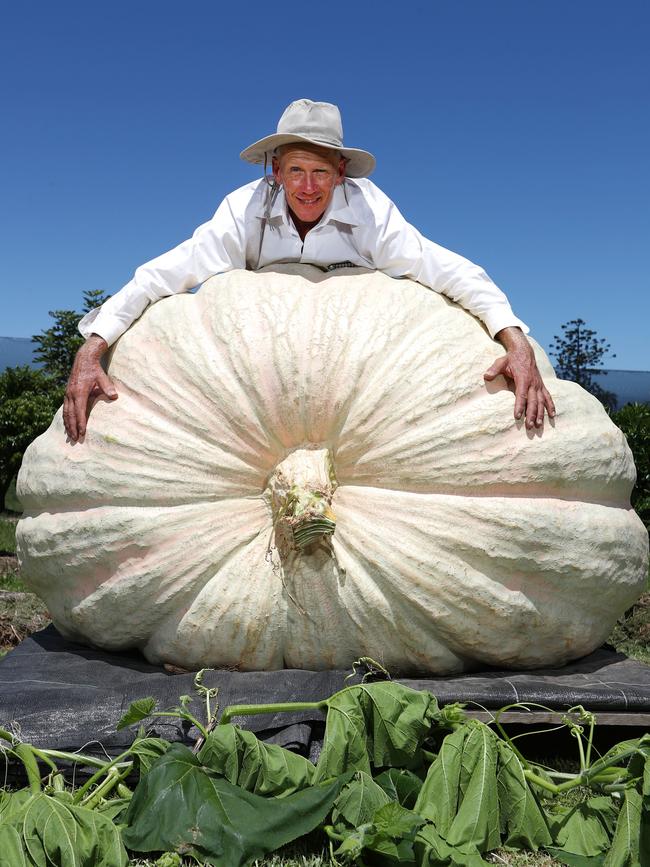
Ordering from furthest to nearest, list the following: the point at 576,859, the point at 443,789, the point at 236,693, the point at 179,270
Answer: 1. the point at 179,270
2. the point at 236,693
3. the point at 443,789
4. the point at 576,859

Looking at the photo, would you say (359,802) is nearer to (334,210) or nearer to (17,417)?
(334,210)

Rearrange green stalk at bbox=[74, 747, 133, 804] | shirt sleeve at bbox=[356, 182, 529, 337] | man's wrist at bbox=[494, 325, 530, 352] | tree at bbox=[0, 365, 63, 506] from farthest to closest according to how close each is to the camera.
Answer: tree at bbox=[0, 365, 63, 506]
shirt sleeve at bbox=[356, 182, 529, 337]
man's wrist at bbox=[494, 325, 530, 352]
green stalk at bbox=[74, 747, 133, 804]

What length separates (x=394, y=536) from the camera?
318 cm


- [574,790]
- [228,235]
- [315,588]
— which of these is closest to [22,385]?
[228,235]

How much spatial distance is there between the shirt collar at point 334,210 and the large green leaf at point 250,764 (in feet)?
7.63

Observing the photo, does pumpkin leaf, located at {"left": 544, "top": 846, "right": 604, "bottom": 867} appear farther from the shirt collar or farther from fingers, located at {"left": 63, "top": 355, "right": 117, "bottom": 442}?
the shirt collar

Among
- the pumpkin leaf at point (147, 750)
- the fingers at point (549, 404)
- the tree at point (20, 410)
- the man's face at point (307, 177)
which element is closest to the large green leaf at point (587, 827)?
the pumpkin leaf at point (147, 750)

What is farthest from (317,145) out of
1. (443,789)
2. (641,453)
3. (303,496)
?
(641,453)

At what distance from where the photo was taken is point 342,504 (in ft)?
10.8

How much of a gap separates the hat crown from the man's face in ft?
0.32

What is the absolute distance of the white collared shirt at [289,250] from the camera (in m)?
3.74

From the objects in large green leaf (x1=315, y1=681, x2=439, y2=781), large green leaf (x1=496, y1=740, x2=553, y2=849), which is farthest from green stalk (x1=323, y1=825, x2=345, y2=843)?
large green leaf (x1=496, y1=740, x2=553, y2=849)

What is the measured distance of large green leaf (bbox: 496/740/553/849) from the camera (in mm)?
2492

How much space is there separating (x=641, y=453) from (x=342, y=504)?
621 cm
